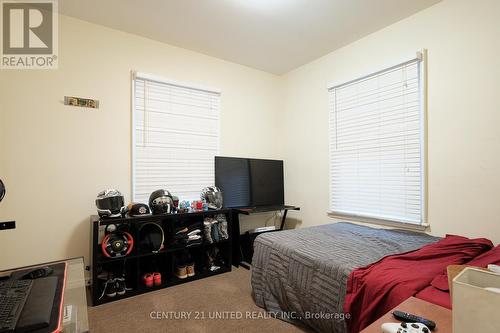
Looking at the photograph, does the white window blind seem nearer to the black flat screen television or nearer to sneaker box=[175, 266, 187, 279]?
the black flat screen television

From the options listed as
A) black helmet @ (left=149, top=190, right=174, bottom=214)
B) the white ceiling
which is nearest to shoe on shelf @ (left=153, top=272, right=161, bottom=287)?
black helmet @ (left=149, top=190, right=174, bottom=214)

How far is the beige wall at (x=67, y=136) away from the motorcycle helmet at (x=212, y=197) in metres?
0.87

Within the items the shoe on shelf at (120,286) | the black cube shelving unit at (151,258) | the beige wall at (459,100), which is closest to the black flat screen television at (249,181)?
the black cube shelving unit at (151,258)

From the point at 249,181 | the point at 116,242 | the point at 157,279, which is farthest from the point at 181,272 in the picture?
the point at 249,181

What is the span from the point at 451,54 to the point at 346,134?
1243 millimetres

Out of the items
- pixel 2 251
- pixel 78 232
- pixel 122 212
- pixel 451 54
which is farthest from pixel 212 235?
pixel 451 54

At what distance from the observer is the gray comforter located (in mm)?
1677

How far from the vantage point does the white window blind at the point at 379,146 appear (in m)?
2.56

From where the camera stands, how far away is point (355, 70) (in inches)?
122

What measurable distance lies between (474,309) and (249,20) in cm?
285

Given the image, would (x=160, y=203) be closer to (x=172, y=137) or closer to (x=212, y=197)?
(x=212, y=197)

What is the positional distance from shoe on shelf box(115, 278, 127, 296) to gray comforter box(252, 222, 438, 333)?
128 centimetres

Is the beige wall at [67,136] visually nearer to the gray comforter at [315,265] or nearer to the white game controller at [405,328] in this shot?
the gray comforter at [315,265]

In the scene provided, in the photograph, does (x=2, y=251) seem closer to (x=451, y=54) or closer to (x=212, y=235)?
(x=212, y=235)
